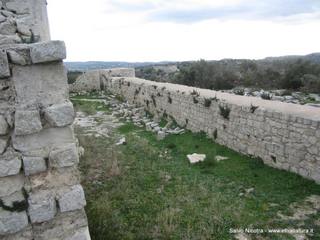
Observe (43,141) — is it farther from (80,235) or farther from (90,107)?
(90,107)

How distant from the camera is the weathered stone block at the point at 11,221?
10.5 feet

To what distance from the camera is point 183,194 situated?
20.1 ft

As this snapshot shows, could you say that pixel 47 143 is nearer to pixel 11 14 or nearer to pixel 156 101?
pixel 11 14

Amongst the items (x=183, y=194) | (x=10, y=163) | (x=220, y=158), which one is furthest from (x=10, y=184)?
(x=220, y=158)

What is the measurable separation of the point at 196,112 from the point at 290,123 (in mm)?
4013

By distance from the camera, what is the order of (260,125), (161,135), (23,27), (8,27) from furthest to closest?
(161,135), (260,125), (23,27), (8,27)

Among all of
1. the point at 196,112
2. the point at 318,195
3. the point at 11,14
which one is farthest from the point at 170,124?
the point at 11,14

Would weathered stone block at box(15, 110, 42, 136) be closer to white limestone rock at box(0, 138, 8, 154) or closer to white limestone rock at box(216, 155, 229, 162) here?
white limestone rock at box(0, 138, 8, 154)

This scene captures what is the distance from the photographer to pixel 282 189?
20.0 ft

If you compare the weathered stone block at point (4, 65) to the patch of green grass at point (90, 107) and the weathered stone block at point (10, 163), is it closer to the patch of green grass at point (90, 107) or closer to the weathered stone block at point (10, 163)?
the weathered stone block at point (10, 163)

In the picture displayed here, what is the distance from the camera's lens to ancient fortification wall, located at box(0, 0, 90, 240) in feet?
10.1

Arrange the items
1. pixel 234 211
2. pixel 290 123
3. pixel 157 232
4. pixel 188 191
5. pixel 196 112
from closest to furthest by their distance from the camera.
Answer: pixel 157 232, pixel 234 211, pixel 188 191, pixel 290 123, pixel 196 112

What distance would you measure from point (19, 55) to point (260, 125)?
580cm

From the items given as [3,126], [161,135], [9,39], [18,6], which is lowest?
[161,135]
